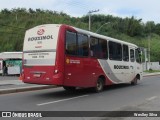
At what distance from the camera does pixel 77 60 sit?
53.4 feet

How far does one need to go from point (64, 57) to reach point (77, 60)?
43.4 inches

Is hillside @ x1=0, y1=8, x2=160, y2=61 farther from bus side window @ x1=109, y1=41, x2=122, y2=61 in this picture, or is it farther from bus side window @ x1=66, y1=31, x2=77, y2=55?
bus side window @ x1=66, y1=31, x2=77, y2=55

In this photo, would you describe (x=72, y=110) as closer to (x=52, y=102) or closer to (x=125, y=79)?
A: (x=52, y=102)

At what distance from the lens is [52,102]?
13.9m

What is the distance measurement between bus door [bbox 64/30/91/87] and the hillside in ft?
112

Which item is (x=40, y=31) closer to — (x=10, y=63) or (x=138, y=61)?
(x=138, y=61)

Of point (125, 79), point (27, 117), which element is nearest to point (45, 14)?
point (125, 79)

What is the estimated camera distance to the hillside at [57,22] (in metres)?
78.1

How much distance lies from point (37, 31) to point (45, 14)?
7772 centimetres

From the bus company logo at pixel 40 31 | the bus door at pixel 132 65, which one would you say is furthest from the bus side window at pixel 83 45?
the bus door at pixel 132 65

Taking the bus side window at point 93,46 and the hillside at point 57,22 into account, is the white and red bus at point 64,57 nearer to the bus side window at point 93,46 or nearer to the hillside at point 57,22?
the bus side window at point 93,46

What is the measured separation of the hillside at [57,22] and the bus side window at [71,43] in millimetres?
35192

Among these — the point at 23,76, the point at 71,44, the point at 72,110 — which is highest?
the point at 71,44

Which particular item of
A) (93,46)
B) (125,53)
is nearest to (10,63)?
(125,53)
